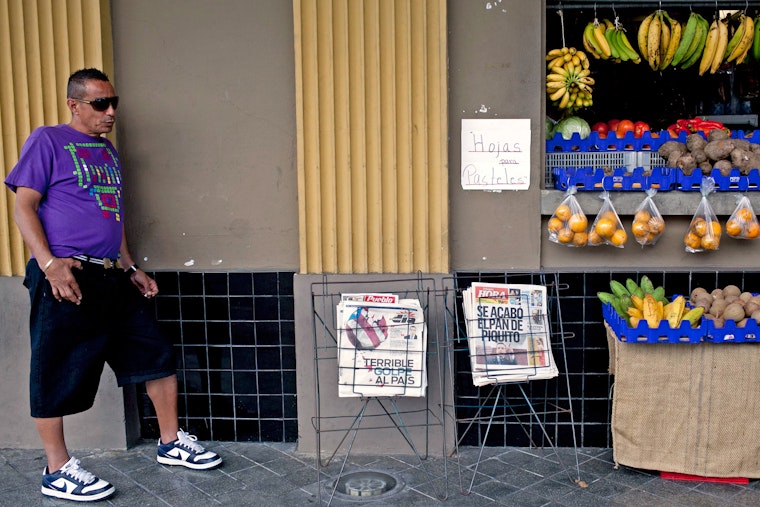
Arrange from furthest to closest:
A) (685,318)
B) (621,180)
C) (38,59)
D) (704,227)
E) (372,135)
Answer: (38,59) → (372,135) → (621,180) → (704,227) → (685,318)

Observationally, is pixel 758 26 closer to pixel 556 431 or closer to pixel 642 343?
pixel 642 343

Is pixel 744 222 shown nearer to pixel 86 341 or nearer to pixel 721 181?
pixel 721 181

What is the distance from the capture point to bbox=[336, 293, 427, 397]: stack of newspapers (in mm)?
4348

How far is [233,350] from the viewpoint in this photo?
5.08 metres

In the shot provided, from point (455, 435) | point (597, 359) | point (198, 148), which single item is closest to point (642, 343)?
point (597, 359)

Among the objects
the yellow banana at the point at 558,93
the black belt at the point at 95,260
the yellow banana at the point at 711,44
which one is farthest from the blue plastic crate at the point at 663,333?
the black belt at the point at 95,260

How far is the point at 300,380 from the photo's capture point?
4.98 metres

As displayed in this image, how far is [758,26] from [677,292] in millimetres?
1946

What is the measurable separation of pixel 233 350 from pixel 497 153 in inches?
81.3

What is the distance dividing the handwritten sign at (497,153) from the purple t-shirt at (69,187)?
2.10 metres

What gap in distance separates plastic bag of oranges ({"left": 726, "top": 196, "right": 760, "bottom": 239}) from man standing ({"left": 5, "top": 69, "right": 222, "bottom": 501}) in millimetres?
3447

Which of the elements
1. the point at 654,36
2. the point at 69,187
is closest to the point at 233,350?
the point at 69,187

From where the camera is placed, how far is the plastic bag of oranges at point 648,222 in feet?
15.2

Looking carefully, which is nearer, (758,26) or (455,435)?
(455,435)
